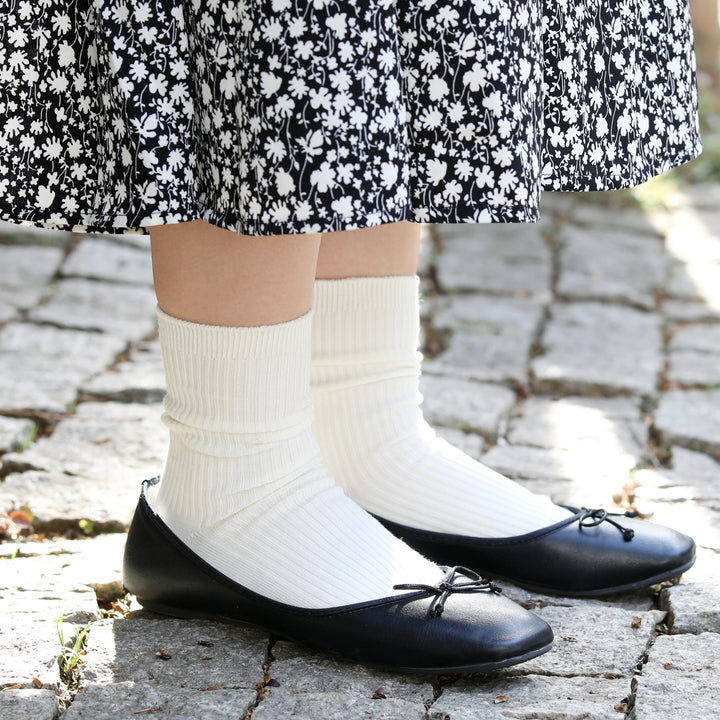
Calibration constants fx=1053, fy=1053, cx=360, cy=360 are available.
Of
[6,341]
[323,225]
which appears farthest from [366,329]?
[6,341]

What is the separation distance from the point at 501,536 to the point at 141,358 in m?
1.19

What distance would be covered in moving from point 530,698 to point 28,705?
19.3 inches

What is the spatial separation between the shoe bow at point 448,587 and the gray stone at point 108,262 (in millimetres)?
1774

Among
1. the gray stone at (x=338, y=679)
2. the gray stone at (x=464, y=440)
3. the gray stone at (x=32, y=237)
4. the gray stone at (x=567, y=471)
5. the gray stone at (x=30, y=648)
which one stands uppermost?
the gray stone at (x=32, y=237)

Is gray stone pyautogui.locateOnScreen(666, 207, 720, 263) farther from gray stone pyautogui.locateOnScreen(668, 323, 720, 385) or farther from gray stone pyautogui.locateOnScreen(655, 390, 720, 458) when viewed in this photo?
gray stone pyautogui.locateOnScreen(655, 390, 720, 458)

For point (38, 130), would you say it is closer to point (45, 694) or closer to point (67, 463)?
point (45, 694)

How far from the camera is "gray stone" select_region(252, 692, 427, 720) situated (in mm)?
1009

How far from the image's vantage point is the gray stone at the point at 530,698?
1018mm

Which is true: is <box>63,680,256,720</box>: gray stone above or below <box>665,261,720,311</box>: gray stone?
below

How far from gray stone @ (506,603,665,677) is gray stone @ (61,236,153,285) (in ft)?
5.79

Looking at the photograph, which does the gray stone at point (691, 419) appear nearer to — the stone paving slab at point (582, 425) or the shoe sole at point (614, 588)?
the stone paving slab at point (582, 425)

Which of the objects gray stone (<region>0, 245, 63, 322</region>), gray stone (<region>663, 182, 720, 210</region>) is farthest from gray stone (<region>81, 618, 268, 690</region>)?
gray stone (<region>663, 182, 720, 210</region>)

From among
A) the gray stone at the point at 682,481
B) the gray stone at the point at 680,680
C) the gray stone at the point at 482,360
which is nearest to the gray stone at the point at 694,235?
the gray stone at the point at 482,360

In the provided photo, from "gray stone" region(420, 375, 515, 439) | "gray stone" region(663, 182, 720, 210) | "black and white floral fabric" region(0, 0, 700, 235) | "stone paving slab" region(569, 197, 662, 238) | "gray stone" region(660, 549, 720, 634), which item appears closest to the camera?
"black and white floral fabric" region(0, 0, 700, 235)
